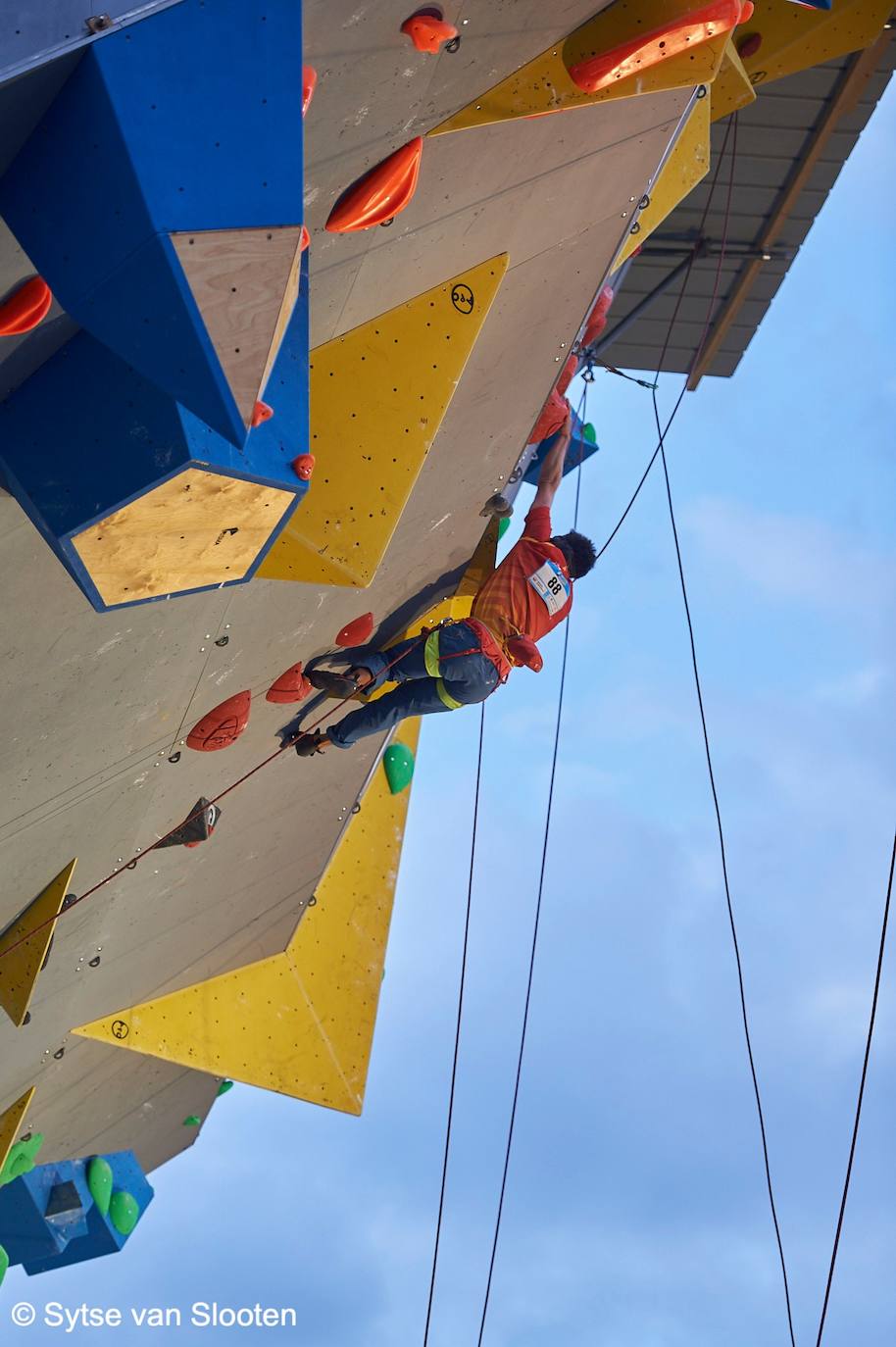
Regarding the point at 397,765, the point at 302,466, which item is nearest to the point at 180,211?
the point at 302,466

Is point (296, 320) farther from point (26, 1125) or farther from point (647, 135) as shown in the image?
point (26, 1125)

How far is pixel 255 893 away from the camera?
247 inches

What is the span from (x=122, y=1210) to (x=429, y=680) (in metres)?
3.22

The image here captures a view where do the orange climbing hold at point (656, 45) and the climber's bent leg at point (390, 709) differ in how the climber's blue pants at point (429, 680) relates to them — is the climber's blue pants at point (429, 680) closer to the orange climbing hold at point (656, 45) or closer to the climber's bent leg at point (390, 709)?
the climber's bent leg at point (390, 709)

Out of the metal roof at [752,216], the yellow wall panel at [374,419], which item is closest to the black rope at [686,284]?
the metal roof at [752,216]

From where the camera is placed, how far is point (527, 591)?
5750 millimetres

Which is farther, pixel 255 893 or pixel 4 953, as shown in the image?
pixel 255 893

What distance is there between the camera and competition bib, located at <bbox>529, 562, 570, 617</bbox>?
576cm

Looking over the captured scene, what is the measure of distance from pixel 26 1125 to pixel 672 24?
15.9 ft

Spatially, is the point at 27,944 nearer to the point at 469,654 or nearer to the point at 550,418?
the point at 469,654

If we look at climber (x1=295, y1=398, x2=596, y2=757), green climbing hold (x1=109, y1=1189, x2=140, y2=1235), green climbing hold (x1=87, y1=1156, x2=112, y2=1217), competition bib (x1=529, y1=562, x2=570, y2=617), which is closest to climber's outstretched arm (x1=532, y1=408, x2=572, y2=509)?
climber (x1=295, y1=398, x2=596, y2=757)

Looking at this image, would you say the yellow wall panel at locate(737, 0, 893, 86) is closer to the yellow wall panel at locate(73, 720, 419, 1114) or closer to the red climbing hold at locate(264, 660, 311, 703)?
the red climbing hold at locate(264, 660, 311, 703)

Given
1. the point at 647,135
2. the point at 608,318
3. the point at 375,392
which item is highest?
the point at 608,318

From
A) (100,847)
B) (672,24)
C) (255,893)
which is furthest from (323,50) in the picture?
(255,893)
